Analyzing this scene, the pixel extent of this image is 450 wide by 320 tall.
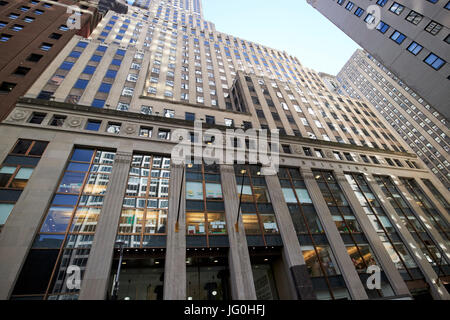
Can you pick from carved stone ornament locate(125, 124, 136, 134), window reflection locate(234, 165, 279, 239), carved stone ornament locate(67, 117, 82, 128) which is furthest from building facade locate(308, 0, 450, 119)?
carved stone ornament locate(67, 117, 82, 128)

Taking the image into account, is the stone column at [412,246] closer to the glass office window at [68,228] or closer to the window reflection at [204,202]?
the window reflection at [204,202]

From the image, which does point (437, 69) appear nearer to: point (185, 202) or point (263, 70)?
point (185, 202)

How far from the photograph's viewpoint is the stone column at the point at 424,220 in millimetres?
24297

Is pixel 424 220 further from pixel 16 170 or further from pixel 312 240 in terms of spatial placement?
pixel 16 170

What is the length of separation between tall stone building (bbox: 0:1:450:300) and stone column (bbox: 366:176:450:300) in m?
0.13

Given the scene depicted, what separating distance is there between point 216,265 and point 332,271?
35.5ft

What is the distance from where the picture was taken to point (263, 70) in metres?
51.7

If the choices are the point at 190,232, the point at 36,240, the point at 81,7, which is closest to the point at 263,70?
the point at 81,7

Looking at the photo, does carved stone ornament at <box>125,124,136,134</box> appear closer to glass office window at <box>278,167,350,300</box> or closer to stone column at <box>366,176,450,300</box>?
glass office window at <box>278,167,350,300</box>

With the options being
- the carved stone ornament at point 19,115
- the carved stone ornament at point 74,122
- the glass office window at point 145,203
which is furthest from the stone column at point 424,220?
the carved stone ornament at point 19,115

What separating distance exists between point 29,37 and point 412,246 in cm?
5348

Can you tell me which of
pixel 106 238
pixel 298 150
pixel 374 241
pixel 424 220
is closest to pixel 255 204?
pixel 298 150

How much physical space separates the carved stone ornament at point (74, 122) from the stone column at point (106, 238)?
17.6 ft

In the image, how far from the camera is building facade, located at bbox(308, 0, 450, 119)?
20.5 metres
